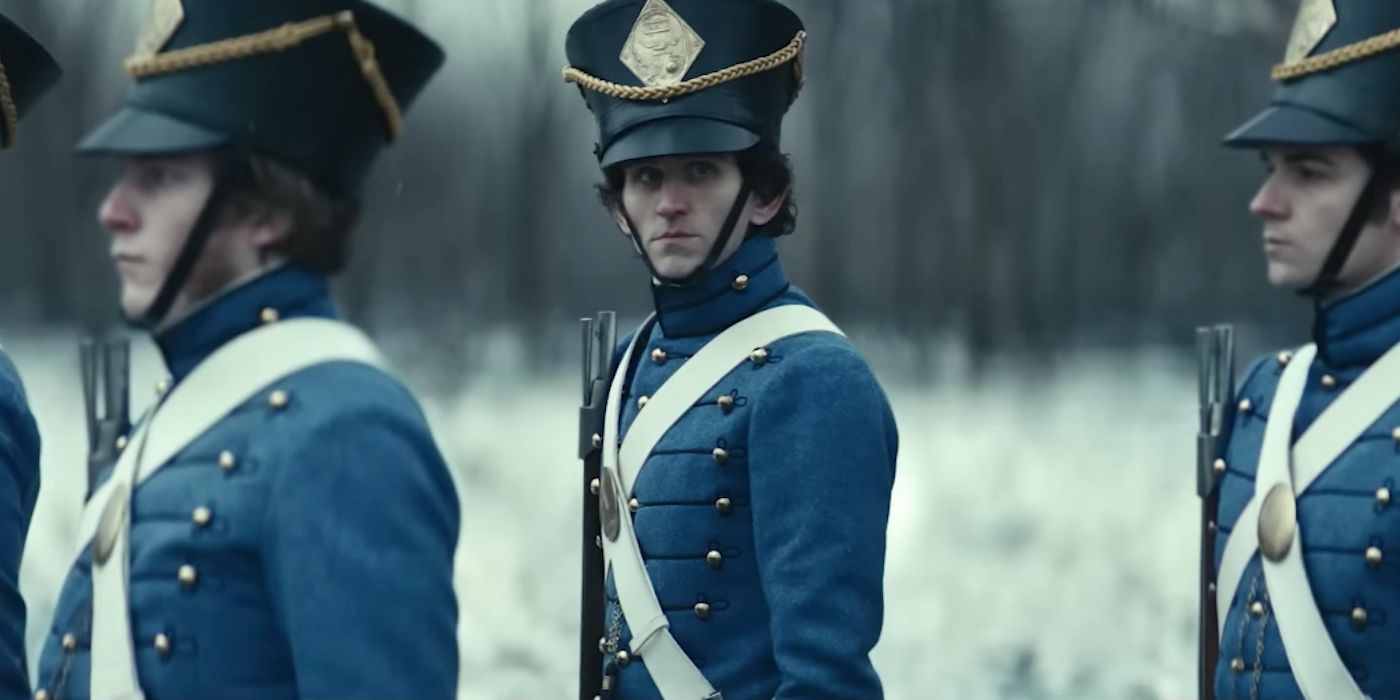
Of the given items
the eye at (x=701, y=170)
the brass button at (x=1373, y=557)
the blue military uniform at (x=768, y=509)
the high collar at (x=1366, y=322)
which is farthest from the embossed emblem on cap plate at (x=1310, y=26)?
the eye at (x=701, y=170)

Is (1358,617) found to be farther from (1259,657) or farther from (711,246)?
(711,246)

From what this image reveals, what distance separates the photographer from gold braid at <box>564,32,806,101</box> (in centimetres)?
444

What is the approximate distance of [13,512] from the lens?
416cm

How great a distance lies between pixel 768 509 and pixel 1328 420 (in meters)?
1.36

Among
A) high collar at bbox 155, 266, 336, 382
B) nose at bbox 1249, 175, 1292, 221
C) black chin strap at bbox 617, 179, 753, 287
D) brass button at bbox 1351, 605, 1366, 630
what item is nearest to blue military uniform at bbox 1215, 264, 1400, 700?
brass button at bbox 1351, 605, 1366, 630

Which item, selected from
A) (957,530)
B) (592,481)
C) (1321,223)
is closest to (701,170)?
(592,481)

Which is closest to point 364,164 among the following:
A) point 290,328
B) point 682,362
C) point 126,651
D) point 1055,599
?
point 290,328

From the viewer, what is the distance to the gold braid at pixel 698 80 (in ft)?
14.6

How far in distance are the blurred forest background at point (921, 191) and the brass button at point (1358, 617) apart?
7649mm

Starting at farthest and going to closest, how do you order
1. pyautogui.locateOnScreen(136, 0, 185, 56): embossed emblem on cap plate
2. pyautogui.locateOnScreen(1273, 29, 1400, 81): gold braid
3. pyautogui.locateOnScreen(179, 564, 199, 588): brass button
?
pyautogui.locateOnScreen(1273, 29, 1400, 81): gold braid < pyautogui.locateOnScreen(136, 0, 185, 56): embossed emblem on cap plate < pyautogui.locateOnScreen(179, 564, 199, 588): brass button

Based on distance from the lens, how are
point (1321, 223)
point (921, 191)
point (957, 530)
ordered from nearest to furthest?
point (1321, 223) < point (957, 530) < point (921, 191)

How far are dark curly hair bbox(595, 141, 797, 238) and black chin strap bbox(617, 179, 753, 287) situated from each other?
4 centimetres

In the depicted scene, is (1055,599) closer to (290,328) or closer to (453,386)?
(453,386)

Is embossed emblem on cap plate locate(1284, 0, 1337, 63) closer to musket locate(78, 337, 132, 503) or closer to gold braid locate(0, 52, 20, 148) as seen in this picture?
musket locate(78, 337, 132, 503)
